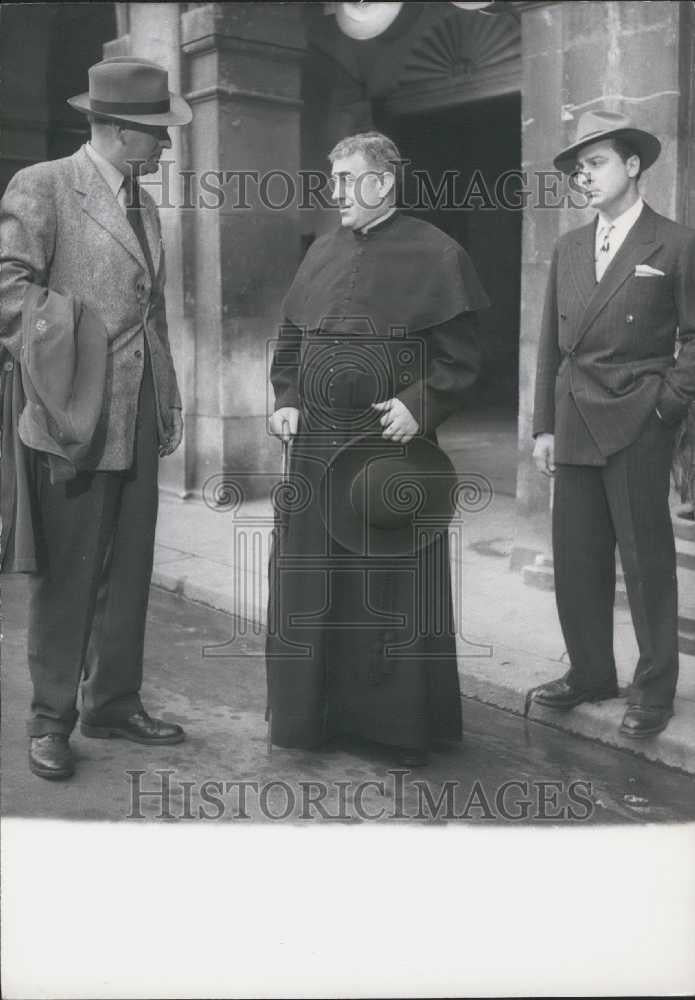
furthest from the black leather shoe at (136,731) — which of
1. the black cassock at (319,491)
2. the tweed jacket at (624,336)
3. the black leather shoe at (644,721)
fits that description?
the tweed jacket at (624,336)

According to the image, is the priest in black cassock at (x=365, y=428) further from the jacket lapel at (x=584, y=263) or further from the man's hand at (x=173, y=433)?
the jacket lapel at (x=584, y=263)

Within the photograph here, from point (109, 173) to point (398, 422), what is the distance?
124 cm

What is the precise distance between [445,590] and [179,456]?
17.1 feet

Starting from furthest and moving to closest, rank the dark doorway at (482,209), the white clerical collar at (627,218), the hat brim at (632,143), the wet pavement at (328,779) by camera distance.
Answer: the dark doorway at (482,209), the white clerical collar at (627,218), the hat brim at (632,143), the wet pavement at (328,779)

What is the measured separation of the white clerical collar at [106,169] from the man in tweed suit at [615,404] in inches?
59.9

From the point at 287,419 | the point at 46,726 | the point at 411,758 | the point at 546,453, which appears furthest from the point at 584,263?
the point at 46,726

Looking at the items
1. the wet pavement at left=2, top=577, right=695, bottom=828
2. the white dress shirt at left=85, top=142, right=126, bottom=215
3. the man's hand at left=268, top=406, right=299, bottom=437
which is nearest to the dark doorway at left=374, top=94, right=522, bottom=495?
the wet pavement at left=2, top=577, right=695, bottom=828

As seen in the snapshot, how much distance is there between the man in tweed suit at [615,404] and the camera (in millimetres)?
4352

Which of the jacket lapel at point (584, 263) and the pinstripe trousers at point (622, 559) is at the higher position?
the jacket lapel at point (584, 263)

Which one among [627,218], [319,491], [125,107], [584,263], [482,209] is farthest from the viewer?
[482,209]

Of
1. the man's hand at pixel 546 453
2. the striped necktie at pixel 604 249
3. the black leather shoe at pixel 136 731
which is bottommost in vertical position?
the black leather shoe at pixel 136 731

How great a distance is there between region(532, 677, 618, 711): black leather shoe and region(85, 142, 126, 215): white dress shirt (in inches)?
92.4

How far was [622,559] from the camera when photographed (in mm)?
4602

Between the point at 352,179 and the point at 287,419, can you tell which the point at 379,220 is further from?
the point at 287,419
